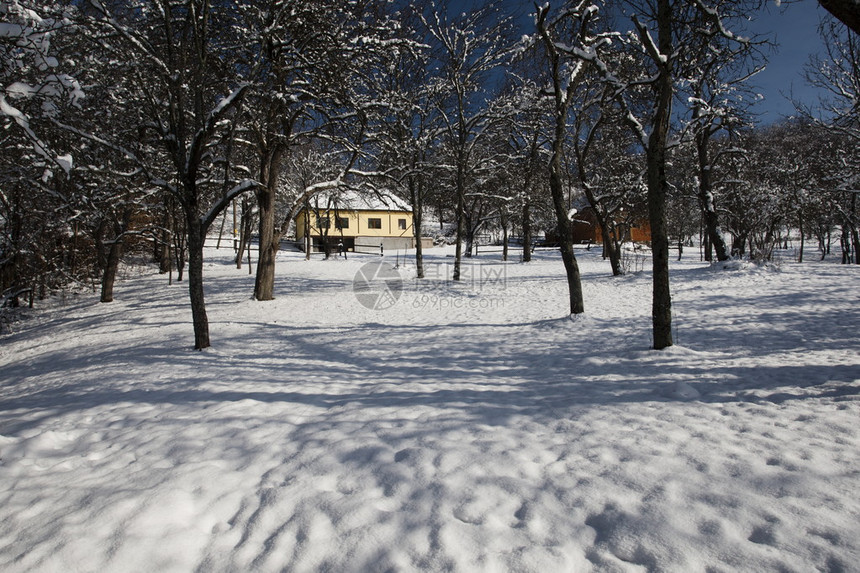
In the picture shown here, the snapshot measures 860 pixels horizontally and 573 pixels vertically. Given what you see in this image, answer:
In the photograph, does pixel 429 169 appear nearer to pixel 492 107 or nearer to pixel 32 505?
pixel 492 107

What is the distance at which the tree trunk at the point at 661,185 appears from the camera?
5512mm

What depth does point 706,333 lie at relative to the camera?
648 centimetres

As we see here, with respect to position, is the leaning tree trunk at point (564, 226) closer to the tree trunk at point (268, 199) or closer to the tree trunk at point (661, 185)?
the tree trunk at point (661, 185)

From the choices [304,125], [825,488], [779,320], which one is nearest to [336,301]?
[304,125]

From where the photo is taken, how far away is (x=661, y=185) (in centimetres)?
573

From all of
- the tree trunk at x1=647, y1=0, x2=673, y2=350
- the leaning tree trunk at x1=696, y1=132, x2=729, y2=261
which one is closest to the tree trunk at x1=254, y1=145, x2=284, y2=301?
the tree trunk at x1=647, y1=0, x2=673, y2=350

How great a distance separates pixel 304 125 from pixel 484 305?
8.22m

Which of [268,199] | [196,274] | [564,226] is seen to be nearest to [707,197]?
[564,226]

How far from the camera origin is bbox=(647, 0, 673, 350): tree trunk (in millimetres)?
5512

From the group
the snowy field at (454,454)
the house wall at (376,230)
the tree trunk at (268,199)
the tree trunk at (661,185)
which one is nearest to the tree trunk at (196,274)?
the snowy field at (454,454)
